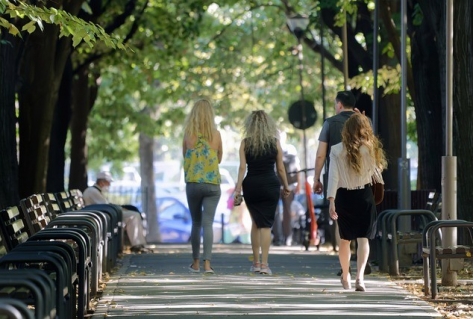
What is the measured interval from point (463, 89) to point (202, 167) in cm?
330

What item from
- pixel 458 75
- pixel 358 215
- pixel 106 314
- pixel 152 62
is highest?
pixel 152 62

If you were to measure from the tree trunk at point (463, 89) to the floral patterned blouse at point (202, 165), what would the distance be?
3.02 m

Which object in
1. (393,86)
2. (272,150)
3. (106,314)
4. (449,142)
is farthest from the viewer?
(393,86)

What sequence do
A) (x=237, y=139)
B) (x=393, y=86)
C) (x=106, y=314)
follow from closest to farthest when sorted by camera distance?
(x=106, y=314) < (x=393, y=86) < (x=237, y=139)

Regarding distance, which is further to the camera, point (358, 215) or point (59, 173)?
point (59, 173)

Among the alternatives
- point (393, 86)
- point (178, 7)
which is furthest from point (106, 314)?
point (178, 7)

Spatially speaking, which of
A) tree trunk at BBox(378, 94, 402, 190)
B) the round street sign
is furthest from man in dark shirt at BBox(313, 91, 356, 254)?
the round street sign

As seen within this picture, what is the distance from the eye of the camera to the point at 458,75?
57.0 ft

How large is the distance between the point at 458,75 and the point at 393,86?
719cm

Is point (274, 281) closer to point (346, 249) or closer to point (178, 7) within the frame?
point (346, 249)

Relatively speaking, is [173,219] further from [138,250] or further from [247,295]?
[247,295]

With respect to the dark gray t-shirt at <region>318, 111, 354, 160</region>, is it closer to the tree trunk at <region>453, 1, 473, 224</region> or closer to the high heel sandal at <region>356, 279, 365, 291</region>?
the high heel sandal at <region>356, 279, 365, 291</region>

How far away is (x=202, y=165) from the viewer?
16484mm

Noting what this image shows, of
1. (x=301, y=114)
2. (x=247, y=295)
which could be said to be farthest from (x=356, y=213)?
(x=301, y=114)
